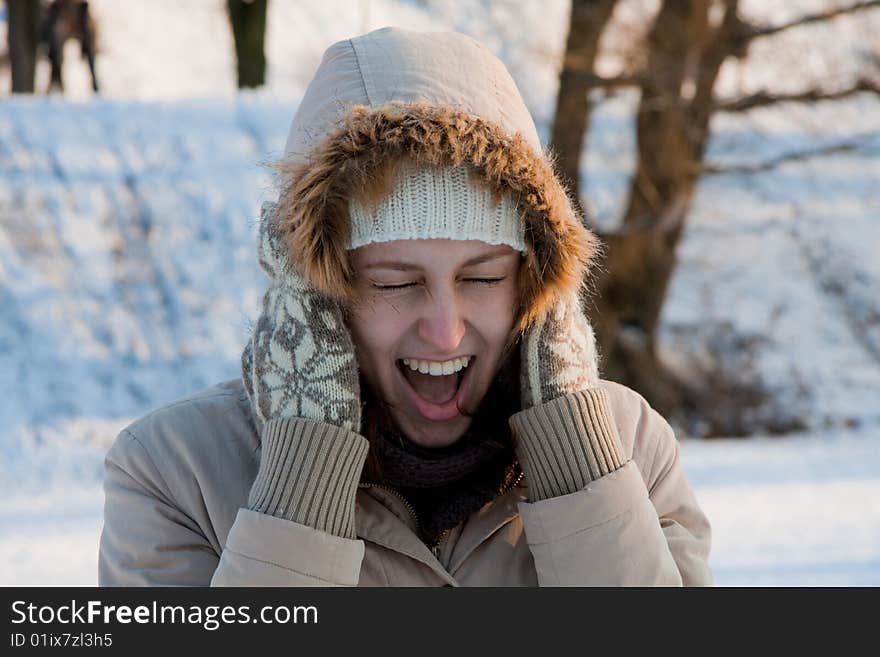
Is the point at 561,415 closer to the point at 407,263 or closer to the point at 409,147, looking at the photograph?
the point at 407,263

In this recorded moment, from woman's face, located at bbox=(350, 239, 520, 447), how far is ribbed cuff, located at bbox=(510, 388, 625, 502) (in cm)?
15

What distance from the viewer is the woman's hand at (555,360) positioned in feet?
7.45

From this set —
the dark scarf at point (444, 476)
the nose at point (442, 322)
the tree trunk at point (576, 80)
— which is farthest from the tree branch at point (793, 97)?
the nose at point (442, 322)

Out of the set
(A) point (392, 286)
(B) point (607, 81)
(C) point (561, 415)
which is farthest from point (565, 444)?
(B) point (607, 81)

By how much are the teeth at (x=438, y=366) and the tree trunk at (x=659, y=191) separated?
7.24 meters

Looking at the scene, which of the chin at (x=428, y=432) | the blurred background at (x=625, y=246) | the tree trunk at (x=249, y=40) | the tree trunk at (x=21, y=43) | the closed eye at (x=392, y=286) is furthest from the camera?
the tree trunk at (x=21, y=43)

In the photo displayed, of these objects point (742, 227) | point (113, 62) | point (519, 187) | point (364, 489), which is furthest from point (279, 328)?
point (113, 62)

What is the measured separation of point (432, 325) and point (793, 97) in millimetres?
7867

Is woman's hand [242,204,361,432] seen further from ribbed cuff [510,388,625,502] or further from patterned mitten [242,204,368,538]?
ribbed cuff [510,388,625,502]

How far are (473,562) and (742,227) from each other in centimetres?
1045

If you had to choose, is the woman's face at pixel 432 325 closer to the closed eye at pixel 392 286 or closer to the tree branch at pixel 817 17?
the closed eye at pixel 392 286

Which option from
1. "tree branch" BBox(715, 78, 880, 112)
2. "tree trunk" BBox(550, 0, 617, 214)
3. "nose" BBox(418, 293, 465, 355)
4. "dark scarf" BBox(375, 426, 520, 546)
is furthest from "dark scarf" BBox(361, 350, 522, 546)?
"tree branch" BBox(715, 78, 880, 112)

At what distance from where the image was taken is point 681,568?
2.32m
